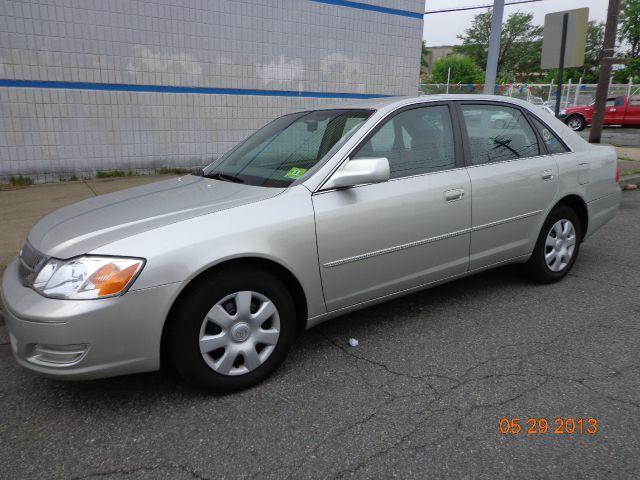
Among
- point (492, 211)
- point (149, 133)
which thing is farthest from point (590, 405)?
point (149, 133)

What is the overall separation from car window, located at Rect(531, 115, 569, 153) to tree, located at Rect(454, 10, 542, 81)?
6094 centimetres

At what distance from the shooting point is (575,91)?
28.2 m

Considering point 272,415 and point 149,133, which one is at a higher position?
point 149,133

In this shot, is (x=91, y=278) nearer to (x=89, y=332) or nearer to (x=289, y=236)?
(x=89, y=332)

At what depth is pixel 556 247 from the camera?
13.8ft

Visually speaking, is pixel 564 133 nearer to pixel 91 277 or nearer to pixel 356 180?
pixel 356 180

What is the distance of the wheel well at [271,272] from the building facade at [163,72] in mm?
4992

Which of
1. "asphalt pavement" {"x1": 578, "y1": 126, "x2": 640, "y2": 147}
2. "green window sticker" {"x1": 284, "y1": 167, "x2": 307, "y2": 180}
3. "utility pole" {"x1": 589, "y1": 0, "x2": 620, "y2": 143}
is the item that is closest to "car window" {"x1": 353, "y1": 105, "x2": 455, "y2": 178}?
"green window sticker" {"x1": 284, "y1": 167, "x2": 307, "y2": 180}

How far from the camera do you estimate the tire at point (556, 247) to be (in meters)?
4.11

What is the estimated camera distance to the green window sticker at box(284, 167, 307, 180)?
3.07 meters

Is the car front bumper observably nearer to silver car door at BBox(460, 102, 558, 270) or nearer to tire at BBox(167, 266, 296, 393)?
tire at BBox(167, 266, 296, 393)

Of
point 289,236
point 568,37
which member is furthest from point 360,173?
point 568,37

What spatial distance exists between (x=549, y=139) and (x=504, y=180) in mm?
805

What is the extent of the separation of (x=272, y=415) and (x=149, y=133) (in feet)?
23.5
